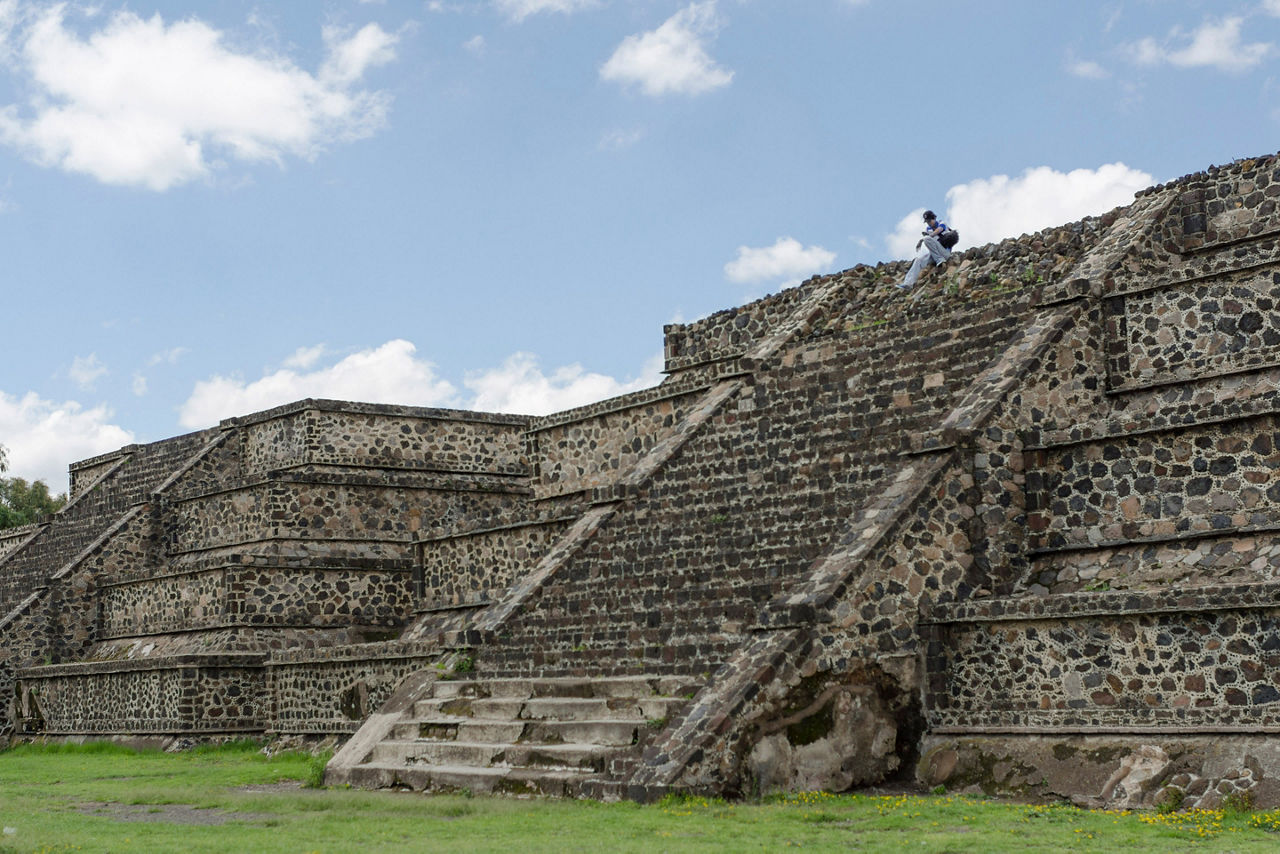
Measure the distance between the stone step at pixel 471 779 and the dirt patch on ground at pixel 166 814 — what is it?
180cm

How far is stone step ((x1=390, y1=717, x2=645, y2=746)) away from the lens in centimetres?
1309

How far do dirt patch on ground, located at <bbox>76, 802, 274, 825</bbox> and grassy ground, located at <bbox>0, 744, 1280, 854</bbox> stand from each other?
1 centimetres

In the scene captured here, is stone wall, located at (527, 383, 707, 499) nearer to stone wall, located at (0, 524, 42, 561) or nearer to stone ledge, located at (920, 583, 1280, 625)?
stone ledge, located at (920, 583, 1280, 625)

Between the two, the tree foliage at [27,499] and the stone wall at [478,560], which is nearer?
the stone wall at [478,560]

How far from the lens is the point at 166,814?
12992 mm

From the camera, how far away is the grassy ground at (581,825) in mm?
9664

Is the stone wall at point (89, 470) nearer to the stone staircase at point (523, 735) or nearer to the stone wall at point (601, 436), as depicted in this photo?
the stone wall at point (601, 436)

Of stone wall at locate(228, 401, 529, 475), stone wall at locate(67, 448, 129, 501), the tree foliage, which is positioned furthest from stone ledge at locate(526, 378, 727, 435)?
the tree foliage

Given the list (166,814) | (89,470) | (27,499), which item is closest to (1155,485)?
(166,814)

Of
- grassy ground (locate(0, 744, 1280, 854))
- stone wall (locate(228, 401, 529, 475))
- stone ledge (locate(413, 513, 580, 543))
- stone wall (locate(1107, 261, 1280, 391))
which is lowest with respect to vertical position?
grassy ground (locate(0, 744, 1280, 854))

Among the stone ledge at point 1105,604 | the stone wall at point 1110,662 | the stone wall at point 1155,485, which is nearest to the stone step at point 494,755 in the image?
the stone wall at point 1110,662

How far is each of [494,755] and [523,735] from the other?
31 cm

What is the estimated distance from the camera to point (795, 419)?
659 inches

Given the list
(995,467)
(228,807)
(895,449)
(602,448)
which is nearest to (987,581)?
(995,467)
